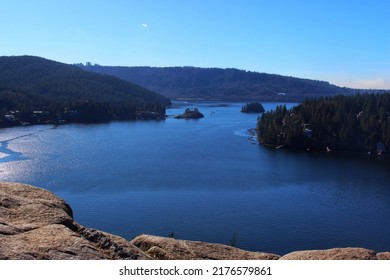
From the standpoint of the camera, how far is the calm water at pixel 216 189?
656 inches

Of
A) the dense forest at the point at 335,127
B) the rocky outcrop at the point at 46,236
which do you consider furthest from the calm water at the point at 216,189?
the rocky outcrop at the point at 46,236

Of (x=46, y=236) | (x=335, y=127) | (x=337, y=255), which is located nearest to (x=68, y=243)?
(x=46, y=236)

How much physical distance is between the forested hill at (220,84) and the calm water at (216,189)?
10663 cm

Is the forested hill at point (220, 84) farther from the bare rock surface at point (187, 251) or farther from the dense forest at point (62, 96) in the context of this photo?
the bare rock surface at point (187, 251)

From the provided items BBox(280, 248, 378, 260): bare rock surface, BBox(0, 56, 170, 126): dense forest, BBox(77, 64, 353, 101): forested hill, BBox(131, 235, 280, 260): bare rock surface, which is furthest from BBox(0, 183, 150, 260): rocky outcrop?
BBox(77, 64, 353, 101): forested hill

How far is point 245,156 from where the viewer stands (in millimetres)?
34625

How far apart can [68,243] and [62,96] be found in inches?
3269

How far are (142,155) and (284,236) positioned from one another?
19650 millimetres

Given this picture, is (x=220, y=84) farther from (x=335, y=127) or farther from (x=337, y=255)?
(x=337, y=255)

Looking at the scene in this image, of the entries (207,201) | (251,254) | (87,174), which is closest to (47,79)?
(87,174)

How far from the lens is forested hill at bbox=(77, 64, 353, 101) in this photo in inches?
5975

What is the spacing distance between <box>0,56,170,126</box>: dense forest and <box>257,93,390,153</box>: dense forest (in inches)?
1228

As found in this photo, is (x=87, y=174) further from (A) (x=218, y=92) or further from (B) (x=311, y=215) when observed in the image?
(A) (x=218, y=92)

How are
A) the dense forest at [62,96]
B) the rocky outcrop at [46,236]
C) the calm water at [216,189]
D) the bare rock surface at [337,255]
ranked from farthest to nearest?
the dense forest at [62,96], the calm water at [216,189], the bare rock surface at [337,255], the rocky outcrop at [46,236]
